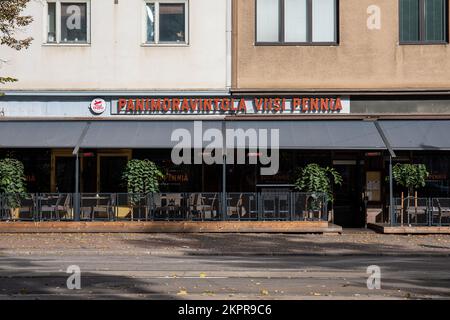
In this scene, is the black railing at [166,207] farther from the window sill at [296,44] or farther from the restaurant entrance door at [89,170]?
the window sill at [296,44]

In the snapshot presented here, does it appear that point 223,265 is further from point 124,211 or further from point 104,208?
point 104,208

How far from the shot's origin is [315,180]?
74.0 feet

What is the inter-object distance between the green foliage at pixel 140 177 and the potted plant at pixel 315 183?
4494 millimetres

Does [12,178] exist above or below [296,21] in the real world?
below

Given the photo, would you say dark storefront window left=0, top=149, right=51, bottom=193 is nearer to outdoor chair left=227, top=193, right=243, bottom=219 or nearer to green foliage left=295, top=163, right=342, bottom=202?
outdoor chair left=227, top=193, right=243, bottom=219

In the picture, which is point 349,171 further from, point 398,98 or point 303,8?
point 303,8

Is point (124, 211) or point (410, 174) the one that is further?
point (410, 174)

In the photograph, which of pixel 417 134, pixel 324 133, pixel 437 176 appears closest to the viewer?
pixel 417 134

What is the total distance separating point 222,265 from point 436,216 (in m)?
9.69

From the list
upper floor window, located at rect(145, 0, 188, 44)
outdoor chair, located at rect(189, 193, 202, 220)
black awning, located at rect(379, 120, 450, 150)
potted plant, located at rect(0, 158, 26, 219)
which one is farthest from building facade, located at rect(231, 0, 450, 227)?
potted plant, located at rect(0, 158, 26, 219)

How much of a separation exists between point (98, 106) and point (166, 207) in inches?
184

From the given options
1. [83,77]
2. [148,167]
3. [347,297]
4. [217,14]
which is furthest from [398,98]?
[347,297]

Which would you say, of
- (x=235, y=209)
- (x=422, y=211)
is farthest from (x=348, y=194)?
(x=235, y=209)

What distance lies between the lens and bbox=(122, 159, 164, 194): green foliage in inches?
902
